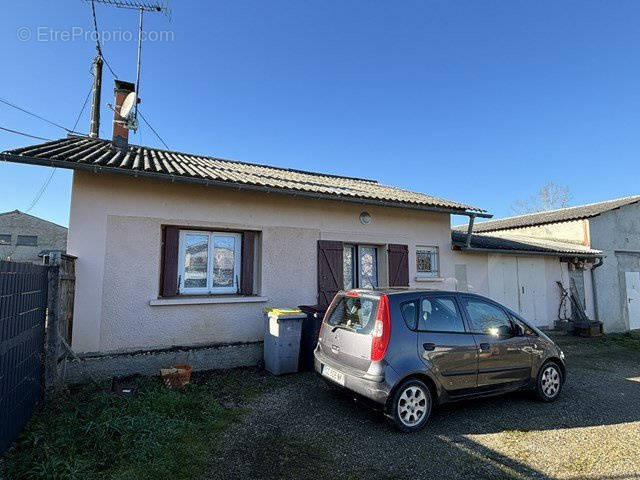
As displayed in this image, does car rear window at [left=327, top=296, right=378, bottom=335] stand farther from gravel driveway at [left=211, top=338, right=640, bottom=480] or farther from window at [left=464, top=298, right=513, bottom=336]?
A: window at [left=464, top=298, right=513, bottom=336]

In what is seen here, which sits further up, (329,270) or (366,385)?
(329,270)

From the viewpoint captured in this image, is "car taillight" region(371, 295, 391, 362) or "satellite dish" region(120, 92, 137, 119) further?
"satellite dish" region(120, 92, 137, 119)

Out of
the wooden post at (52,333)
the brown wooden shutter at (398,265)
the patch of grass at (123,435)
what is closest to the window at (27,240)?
the patch of grass at (123,435)

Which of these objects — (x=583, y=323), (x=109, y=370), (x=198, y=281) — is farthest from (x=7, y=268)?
(x=583, y=323)

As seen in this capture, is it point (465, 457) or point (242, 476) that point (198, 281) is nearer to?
point (242, 476)

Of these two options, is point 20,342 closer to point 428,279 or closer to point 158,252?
point 158,252

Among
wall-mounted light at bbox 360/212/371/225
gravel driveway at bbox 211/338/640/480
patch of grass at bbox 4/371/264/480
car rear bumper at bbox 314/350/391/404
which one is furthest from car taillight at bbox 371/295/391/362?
wall-mounted light at bbox 360/212/371/225

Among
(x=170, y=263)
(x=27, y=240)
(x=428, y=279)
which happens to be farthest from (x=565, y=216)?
(x=27, y=240)

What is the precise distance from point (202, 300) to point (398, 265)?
4550 millimetres

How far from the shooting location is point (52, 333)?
187 inches

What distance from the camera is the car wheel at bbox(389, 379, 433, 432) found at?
160 inches

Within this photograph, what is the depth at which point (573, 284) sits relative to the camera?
12320 millimetres

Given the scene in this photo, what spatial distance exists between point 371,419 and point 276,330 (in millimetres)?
2353

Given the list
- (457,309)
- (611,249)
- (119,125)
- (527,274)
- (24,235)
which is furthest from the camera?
(24,235)
